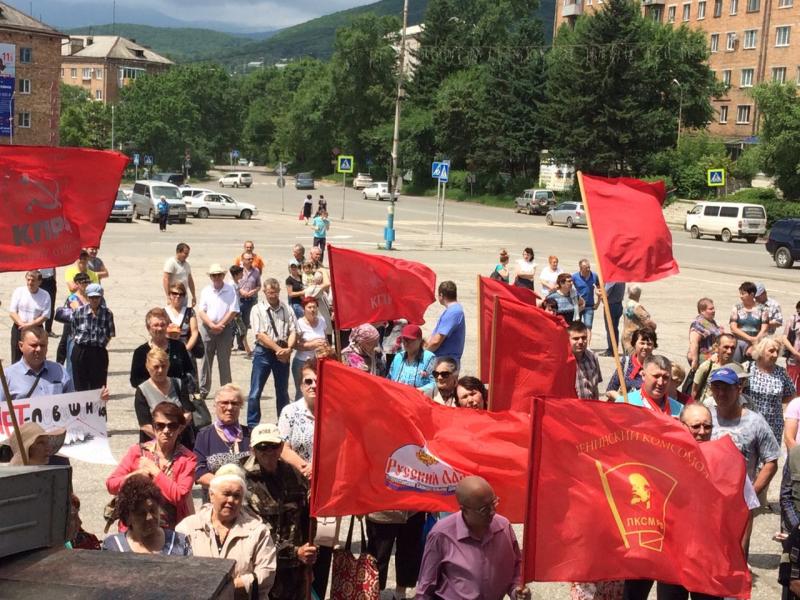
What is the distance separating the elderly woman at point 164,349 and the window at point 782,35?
77890 millimetres

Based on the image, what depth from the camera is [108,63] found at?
181 metres

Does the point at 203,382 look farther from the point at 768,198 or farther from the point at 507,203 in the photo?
the point at 507,203

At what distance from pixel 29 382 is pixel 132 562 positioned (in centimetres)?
569

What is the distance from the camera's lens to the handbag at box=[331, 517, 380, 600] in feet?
20.9

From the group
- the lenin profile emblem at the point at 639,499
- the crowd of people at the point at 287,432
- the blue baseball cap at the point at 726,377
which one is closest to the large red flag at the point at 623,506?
the lenin profile emblem at the point at 639,499

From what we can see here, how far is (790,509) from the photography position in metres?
6.52

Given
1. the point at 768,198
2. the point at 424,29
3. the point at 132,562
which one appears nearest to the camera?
the point at 132,562

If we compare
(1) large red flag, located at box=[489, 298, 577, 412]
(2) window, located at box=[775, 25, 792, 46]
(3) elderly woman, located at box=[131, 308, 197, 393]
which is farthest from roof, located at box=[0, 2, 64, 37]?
(1) large red flag, located at box=[489, 298, 577, 412]

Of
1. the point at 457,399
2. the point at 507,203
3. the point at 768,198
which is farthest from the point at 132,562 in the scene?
the point at 507,203

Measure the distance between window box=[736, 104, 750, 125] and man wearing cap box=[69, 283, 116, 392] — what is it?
79875 millimetres

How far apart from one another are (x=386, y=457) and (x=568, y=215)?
173 ft

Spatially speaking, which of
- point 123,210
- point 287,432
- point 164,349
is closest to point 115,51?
point 123,210

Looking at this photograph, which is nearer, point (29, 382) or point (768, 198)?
point (29, 382)

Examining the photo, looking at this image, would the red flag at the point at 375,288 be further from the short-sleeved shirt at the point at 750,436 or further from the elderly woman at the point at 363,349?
the short-sleeved shirt at the point at 750,436
